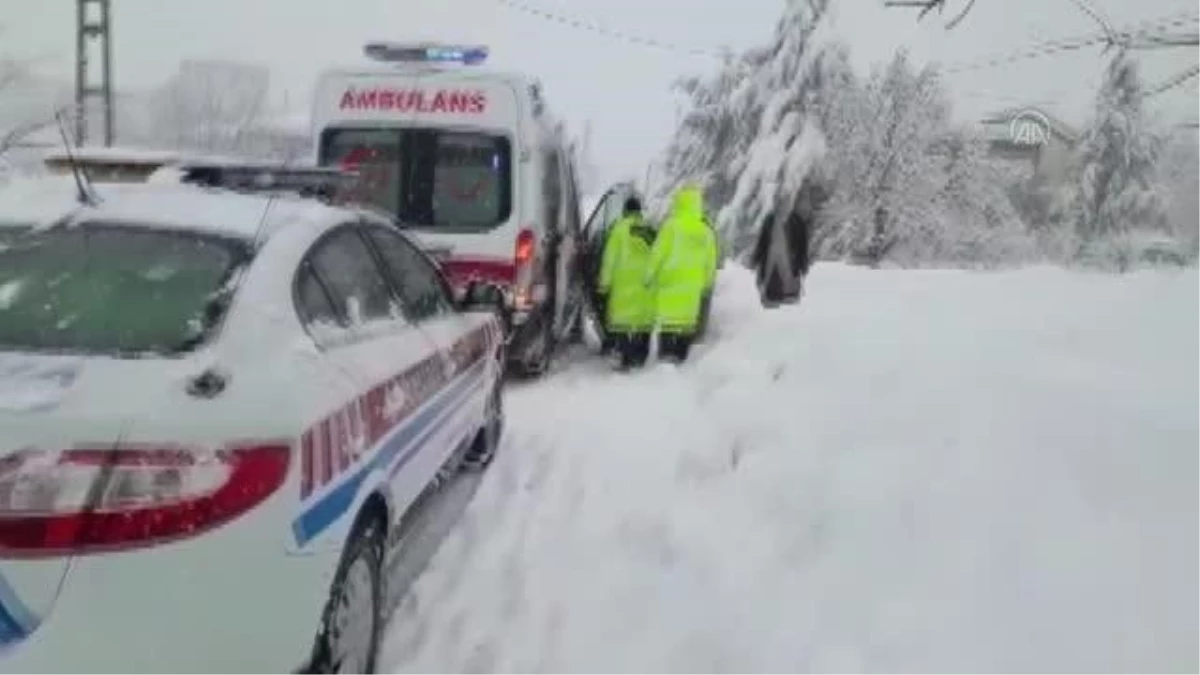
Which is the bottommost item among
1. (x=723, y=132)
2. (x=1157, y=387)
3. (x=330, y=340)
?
(x=723, y=132)

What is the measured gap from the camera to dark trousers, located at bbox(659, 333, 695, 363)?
10.4 m

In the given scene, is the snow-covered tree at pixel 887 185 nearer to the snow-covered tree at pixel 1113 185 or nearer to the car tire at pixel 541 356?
the snow-covered tree at pixel 1113 185

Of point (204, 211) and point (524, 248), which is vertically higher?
point (204, 211)

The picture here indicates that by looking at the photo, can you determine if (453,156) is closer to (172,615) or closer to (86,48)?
(172,615)

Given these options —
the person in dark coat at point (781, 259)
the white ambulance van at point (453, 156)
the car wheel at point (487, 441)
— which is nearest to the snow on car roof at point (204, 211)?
the car wheel at point (487, 441)

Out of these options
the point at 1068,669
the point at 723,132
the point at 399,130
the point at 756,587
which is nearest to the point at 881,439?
the point at 756,587

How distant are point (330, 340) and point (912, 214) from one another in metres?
45.1

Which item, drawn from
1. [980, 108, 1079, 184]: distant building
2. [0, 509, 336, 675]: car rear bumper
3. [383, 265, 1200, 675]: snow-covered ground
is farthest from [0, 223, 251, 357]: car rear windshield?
[980, 108, 1079, 184]: distant building

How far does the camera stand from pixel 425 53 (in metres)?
9.70

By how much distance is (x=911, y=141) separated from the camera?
154 feet

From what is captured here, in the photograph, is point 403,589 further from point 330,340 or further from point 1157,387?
point 1157,387

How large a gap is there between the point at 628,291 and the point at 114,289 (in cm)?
704

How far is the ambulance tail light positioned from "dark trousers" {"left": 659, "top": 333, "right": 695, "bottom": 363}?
1467 mm

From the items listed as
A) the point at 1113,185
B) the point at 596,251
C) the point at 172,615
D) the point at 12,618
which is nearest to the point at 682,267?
the point at 596,251
